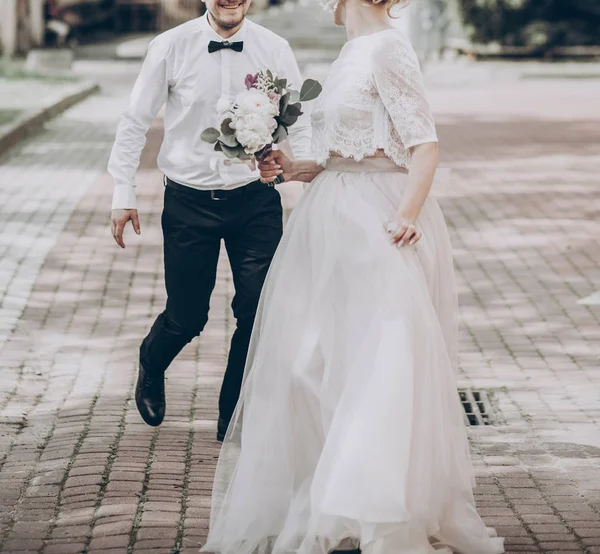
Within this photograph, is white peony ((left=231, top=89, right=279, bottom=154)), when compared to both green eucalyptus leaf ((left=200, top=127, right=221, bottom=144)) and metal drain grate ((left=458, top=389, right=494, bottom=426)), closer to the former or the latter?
green eucalyptus leaf ((left=200, top=127, right=221, bottom=144))

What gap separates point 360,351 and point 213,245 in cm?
138

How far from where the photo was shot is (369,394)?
3.78 meters

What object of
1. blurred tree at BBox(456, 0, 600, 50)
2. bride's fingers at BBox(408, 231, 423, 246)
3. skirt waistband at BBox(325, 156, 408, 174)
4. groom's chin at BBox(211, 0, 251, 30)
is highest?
groom's chin at BBox(211, 0, 251, 30)

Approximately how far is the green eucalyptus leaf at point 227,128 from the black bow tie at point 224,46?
0.85m

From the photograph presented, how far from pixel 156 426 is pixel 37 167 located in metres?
8.28

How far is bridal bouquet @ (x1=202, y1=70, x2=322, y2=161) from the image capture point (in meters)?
4.04

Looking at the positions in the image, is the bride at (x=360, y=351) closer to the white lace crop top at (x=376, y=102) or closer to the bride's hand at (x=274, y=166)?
the white lace crop top at (x=376, y=102)

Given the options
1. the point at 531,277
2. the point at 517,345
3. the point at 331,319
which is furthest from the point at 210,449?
the point at 531,277

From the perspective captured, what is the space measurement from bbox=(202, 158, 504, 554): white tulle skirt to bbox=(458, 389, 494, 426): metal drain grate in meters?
1.67

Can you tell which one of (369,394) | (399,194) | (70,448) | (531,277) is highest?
(399,194)

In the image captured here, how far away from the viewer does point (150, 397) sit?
5508mm

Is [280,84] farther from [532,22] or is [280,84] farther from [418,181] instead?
[532,22]

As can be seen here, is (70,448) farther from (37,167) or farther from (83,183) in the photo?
(37,167)

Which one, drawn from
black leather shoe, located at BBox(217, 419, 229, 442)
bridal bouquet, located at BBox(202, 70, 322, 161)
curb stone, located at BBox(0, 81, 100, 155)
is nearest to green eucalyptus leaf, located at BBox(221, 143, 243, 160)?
bridal bouquet, located at BBox(202, 70, 322, 161)
